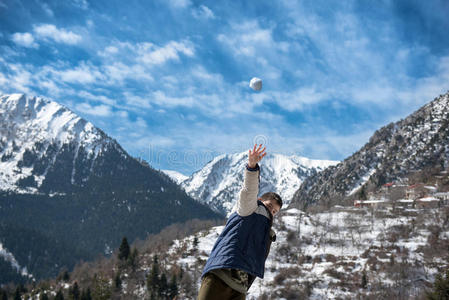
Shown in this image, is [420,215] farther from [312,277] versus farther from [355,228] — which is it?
[312,277]

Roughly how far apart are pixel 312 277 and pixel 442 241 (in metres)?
35.5

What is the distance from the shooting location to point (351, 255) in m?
99.7

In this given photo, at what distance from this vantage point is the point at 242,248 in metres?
4.63

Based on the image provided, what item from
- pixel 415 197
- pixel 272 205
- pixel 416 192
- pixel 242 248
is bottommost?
pixel 242 248

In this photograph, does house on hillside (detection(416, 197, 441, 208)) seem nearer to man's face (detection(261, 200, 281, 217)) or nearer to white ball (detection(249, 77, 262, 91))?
white ball (detection(249, 77, 262, 91))

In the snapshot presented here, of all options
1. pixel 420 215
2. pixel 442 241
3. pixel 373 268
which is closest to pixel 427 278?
pixel 373 268

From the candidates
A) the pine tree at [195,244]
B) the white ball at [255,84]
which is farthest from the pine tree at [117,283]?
the white ball at [255,84]

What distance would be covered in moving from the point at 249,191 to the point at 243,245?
72 centimetres

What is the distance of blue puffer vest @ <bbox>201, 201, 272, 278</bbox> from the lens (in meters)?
4.56

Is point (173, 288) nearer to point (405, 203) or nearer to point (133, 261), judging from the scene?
point (133, 261)

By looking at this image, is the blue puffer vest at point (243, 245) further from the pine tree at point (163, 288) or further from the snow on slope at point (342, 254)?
the pine tree at point (163, 288)

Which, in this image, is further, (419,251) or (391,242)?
(391,242)

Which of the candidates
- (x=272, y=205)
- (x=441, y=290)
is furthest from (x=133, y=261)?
(x=272, y=205)

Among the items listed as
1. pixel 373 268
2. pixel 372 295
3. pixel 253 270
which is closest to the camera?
pixel 253 270
